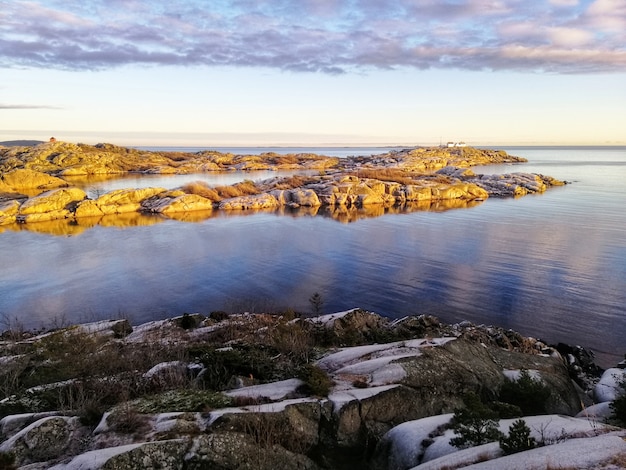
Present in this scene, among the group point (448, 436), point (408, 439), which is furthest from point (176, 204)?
point (448, 436)

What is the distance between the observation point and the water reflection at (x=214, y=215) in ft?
208

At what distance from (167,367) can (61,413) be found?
3.68 metres

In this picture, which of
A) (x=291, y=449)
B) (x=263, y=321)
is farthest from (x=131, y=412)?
(x=263, y=321)

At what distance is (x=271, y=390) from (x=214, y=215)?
64651 mm

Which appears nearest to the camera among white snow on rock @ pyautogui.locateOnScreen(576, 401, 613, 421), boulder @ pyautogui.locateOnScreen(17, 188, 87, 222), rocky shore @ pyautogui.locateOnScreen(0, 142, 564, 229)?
white snow on rock @ pyautogui.locateOnScreen(576, 401, 613, 421)

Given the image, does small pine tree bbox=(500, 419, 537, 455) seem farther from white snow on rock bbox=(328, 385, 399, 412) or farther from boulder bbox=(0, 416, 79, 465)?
boulder bbox=(0, 416, 79, 465)

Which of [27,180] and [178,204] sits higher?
[27,180]

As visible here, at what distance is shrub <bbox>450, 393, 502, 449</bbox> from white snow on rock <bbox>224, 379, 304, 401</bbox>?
445 centimetres

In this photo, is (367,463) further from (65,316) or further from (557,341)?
(65,316)

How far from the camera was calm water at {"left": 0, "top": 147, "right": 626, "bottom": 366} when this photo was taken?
102ft

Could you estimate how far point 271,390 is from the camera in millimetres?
11969

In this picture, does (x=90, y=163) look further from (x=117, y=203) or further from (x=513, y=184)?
(x=513, y=184)

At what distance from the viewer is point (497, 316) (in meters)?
30.0

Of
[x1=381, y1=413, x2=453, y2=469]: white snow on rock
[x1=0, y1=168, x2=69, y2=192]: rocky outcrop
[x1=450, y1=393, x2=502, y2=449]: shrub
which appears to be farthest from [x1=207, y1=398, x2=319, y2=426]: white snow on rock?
[x1=0, y1=168, x2=69, y2=192]: rocky outcrop
